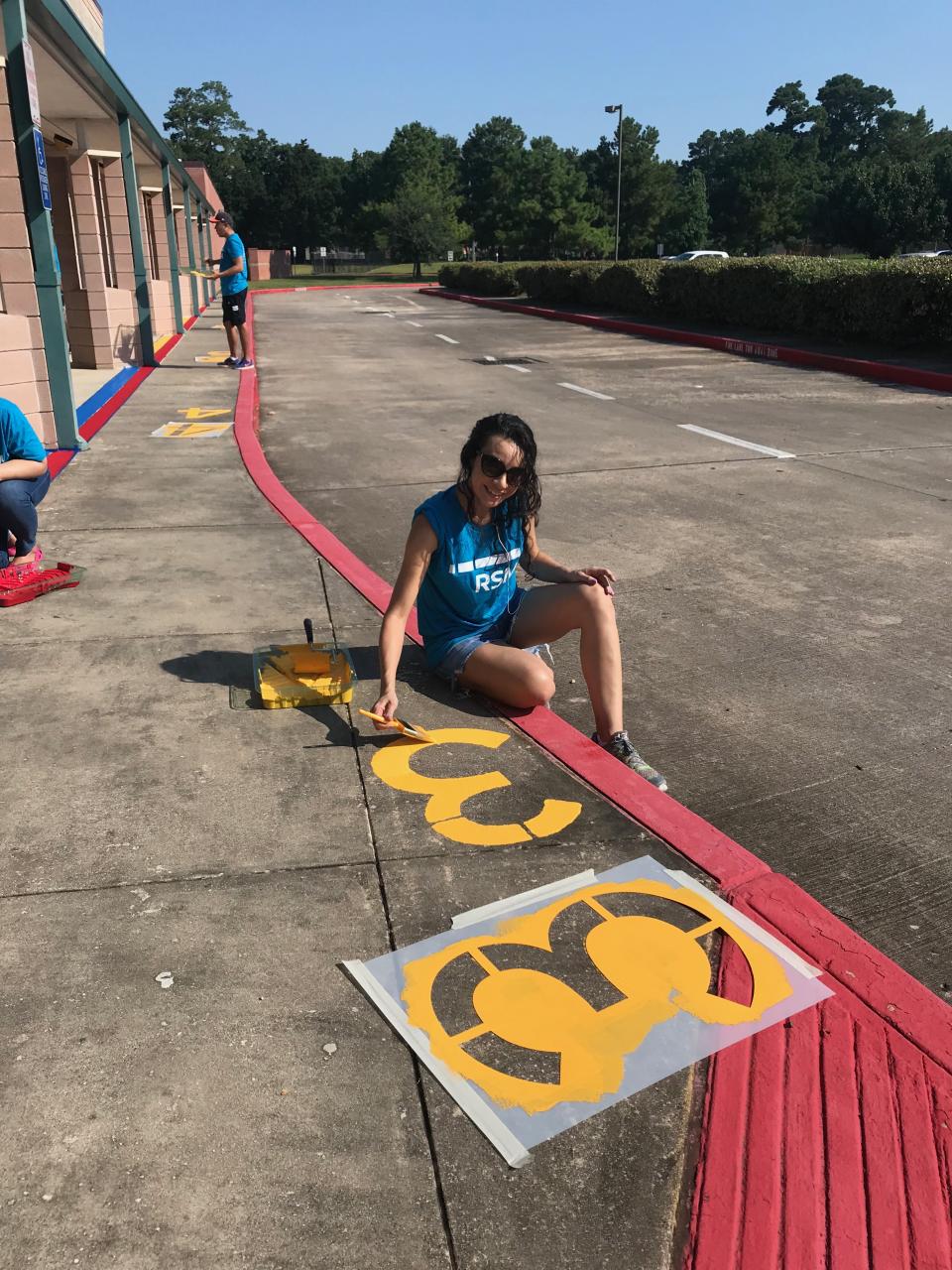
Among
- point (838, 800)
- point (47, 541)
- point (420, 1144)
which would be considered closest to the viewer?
point (420, 1144)

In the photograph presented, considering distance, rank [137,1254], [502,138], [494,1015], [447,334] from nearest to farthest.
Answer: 1. [137,1254]
2. [494,1015]
3. [447,334]
4. [502,138]

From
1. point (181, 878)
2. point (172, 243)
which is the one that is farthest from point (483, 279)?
point (181, 878)

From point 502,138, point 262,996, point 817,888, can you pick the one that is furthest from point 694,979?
point 502,138

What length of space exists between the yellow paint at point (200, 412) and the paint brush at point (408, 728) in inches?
337

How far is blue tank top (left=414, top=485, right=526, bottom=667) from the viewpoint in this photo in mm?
3941

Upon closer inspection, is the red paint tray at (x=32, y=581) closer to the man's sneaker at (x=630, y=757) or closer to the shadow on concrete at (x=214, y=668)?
the shadow on concrete at (x=214, y=668)

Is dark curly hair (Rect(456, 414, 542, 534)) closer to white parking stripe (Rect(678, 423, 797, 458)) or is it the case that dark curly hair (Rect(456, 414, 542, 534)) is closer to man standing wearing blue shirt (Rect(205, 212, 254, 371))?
white parking stripe (Rect(678, 423, 797, 458))

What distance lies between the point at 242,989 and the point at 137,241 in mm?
15776

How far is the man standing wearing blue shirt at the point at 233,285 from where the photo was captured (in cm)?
1453

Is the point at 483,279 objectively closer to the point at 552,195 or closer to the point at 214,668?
the point at 214,668

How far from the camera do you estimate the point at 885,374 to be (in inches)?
599

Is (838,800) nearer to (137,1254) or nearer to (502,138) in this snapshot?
(137,1254)

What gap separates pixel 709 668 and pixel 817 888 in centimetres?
184

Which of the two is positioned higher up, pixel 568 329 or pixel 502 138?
pixel 502 138
